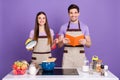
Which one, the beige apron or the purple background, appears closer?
the beige apron

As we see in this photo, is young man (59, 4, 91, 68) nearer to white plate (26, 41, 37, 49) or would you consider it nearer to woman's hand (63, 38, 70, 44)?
woman's hand (63, 38, 70, 44)

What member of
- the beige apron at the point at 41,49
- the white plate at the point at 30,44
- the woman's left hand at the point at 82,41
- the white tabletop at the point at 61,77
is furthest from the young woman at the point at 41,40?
the white tabletop at the point at 61,77

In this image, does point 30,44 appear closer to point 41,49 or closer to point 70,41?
point 41,49

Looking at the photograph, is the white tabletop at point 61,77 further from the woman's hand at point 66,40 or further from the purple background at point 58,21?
the purple background at point 58,21

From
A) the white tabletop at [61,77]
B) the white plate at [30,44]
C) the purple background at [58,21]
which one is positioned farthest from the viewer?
the purple background at [58,21]

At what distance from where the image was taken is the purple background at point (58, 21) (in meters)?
2.46

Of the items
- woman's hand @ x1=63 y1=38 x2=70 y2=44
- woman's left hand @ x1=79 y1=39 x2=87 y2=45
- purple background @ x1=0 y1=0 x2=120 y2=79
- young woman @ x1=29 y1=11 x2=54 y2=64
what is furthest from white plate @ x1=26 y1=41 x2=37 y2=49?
purple background @ x1=0 y1=0 x2=120 y2=79

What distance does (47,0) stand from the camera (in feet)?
8.09

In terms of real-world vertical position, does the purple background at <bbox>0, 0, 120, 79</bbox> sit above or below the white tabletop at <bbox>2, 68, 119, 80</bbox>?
above

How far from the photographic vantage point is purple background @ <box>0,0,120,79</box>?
2463mm

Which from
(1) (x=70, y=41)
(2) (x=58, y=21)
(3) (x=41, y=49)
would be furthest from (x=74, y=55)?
(2) (x=58, y=21)

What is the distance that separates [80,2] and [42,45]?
0.75 metres

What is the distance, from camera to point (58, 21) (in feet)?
8.13

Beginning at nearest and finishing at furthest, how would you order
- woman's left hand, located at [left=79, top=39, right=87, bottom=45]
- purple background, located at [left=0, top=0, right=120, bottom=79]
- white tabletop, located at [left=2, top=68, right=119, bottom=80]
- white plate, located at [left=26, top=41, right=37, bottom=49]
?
white tabletop, located at [left=2, top=68, right=119, bottom=80], white plate, located at [left=26, top=41, right=37, bottom=49], woman's left hand, located at [left=79, top=39, right=87, bottom=45], purple background, located at [left=0, top=0, right=120, bottom=79]
